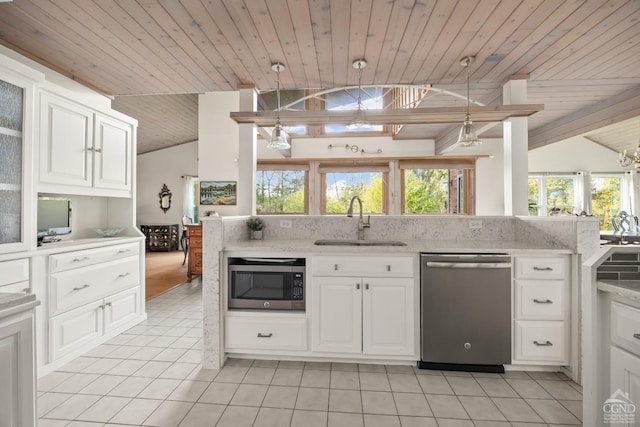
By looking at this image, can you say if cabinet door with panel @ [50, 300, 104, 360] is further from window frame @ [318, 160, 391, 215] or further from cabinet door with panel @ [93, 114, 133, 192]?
window frame @ [318, 160, 391, 215]

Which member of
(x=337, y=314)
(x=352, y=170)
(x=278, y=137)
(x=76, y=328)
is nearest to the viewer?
(x=337, y=314)

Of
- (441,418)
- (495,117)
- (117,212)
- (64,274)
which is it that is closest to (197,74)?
(117,212)

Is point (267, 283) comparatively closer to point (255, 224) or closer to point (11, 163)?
point (255, 224)

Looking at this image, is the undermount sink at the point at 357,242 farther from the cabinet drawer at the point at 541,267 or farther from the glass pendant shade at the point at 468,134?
the glass pendant shade at the point at 468,134

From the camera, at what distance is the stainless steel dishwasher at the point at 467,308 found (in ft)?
7.01

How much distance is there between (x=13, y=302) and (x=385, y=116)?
9.04 ft

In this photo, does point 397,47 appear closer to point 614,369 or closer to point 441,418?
point 614,369

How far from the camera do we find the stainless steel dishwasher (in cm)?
214

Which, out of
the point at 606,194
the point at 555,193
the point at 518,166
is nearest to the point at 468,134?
the point at 518,166

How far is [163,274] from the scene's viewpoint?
5734mm

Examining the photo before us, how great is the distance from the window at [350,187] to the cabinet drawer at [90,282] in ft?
14.7

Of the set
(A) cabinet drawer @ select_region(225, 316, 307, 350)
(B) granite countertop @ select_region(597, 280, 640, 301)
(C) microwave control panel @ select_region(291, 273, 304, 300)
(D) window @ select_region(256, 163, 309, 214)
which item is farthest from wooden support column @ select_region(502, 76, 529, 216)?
(D) window @ select_region(256, 163, 309, 214)

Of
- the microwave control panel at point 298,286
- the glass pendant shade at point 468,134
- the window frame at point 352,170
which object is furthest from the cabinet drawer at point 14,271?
the window frame at point 352,170

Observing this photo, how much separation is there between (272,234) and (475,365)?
1.90 meters
